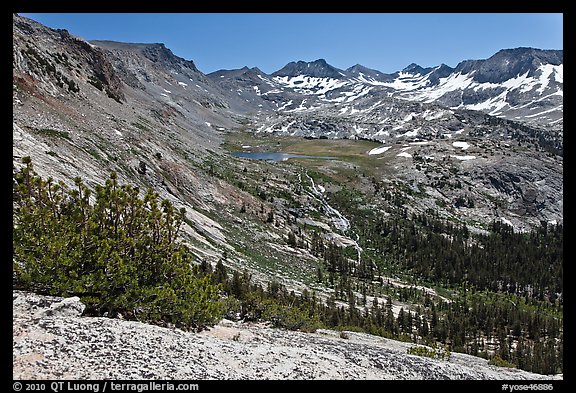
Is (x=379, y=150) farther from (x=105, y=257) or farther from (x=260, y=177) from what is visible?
→ (x=105, y=257)

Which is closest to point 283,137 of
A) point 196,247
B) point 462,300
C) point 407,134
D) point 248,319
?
point 407,134

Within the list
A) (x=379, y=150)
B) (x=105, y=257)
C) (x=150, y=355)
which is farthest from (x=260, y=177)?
(x=379, y=150)

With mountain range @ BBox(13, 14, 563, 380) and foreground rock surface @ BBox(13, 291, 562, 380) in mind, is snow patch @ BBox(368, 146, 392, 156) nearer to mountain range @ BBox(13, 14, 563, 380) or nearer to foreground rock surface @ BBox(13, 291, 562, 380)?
mountain range @ BBox(13, 14, 563, 380)

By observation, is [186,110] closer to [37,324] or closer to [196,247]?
[196,247]

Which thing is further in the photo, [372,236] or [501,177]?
[501,177]

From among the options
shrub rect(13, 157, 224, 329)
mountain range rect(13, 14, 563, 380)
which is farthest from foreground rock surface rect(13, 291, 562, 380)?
mountain range rect(13, 14, 563, 380)

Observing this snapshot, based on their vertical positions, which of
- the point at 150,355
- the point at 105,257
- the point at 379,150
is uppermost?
the point at 379,150
